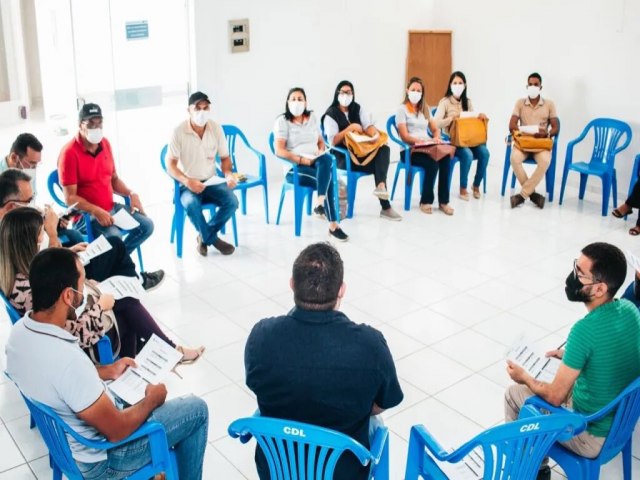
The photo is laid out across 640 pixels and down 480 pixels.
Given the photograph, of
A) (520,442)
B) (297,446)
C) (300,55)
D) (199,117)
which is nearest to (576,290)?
(520,442)

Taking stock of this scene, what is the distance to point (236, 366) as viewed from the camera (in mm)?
4145

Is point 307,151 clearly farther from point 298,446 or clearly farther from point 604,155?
point 298,446

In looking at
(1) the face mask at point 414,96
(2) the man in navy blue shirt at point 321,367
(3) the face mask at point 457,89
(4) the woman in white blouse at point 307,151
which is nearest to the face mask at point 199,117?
(4) the woman in white blouse at point 307,151

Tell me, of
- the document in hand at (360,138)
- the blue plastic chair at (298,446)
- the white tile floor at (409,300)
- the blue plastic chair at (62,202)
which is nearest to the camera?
the blue plastic chair at (298,446)

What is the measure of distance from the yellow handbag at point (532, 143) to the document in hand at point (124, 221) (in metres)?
3.82

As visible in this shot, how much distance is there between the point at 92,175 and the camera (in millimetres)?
4926

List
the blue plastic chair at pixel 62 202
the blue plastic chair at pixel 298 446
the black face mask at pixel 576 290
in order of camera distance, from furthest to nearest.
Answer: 1. the blue plastic chair at pixel 62 202
2. the black face mask at pixel 576 290
3. the blue plastic chair at pixel 298 446

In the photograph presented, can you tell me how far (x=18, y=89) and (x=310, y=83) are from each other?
13.4ft

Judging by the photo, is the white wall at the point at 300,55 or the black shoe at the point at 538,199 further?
the black shoe at the point at 538,199

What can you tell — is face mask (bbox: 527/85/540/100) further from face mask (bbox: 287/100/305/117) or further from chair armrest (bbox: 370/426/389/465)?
chair armrest (bbox: 370/426/389/465)

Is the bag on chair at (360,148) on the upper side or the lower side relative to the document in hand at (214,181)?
upper

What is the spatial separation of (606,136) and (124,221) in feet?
15.4

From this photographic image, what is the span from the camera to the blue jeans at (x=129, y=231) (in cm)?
491

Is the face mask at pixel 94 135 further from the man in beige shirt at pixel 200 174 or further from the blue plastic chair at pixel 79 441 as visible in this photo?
the blue plastic chair at pixel 79 441
